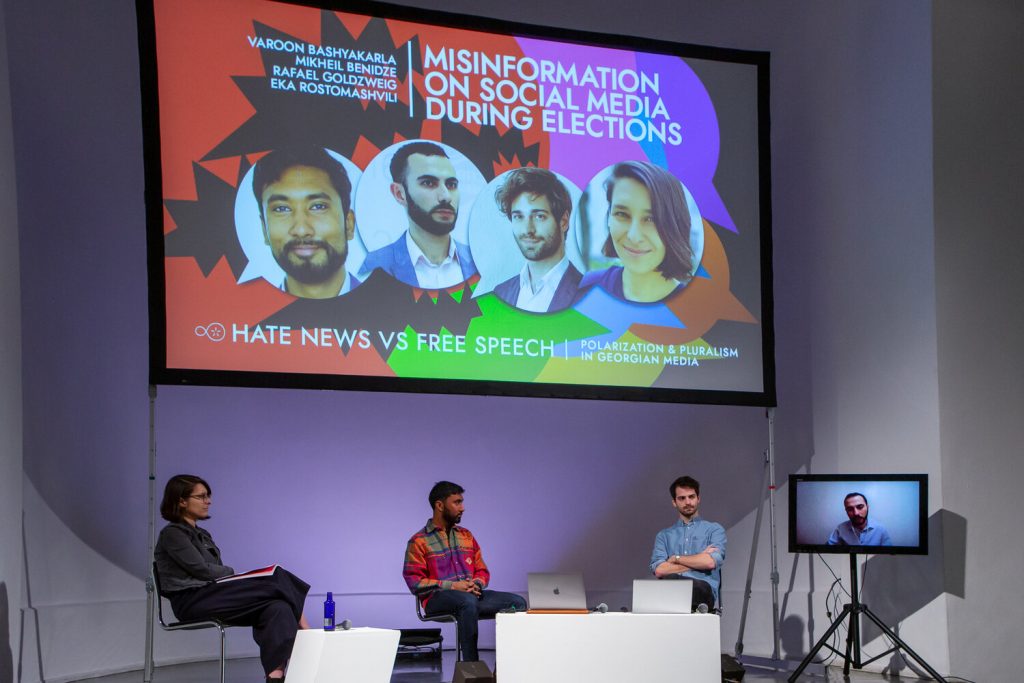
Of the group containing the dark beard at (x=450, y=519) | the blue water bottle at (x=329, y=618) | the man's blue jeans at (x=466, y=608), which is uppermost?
the dark beard at (x=450, y=519)

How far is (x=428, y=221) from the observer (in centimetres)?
577

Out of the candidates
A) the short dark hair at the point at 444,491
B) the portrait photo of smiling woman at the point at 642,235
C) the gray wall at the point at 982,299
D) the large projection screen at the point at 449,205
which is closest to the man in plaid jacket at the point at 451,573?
the short dark hair at the point at 444,491

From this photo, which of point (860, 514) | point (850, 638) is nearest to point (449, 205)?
point (860, 514)

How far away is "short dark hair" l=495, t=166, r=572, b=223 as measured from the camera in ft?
19.4

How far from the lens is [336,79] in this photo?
18.7 ft

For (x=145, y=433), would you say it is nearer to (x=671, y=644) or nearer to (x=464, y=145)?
(x=464, y=145)

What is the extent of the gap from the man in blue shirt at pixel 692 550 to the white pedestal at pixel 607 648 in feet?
5.65

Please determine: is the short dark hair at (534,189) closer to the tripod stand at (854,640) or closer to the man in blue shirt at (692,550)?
the man in blue shirt at (692,550)

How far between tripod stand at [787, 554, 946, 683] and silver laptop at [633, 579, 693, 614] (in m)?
1.65

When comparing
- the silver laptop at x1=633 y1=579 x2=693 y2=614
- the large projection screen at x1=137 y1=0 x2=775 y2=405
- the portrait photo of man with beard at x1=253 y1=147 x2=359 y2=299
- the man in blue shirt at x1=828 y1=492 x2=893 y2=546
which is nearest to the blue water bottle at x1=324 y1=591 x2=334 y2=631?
the silver laptop at x1=633 y1=579 x2=693 y2=614

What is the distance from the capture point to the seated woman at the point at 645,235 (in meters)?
6.00

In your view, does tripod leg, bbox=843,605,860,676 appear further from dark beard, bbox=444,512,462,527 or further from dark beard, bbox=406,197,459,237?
dark beard, bbox=406,197,459,237

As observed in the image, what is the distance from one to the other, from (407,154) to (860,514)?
2980 millimetres

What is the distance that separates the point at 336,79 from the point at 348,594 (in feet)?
10.3
